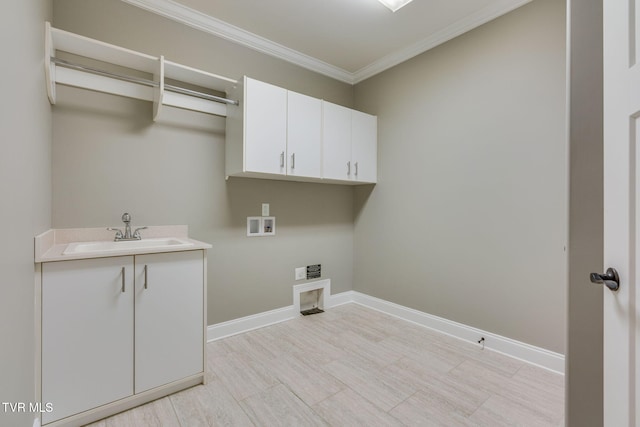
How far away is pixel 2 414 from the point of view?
84 cm

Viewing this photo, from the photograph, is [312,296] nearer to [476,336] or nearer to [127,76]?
[476,336]

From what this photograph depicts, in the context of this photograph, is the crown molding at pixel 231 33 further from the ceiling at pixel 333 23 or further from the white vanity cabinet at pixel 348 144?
the white vanity cabinet at pixel 348 144

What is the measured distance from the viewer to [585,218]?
3.40ft

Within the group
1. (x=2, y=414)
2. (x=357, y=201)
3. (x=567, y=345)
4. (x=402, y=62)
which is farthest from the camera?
(x=357, y=201)

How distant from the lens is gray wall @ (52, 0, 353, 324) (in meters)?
1.85

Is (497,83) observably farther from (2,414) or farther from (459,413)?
(2,414)

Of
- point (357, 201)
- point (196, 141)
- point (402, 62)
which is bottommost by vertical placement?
point (357, 201)

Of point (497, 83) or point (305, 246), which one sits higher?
point (497, 83)

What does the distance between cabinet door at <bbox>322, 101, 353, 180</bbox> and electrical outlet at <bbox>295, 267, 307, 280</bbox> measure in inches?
38.9

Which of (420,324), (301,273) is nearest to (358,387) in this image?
(420,324)

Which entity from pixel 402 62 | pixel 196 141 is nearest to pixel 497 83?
pixel 402 62

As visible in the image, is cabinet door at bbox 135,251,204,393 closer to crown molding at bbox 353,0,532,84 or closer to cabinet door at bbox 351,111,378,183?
cabinet door at bbox 351,111,378,183

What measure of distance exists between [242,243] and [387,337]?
4.91 ft
